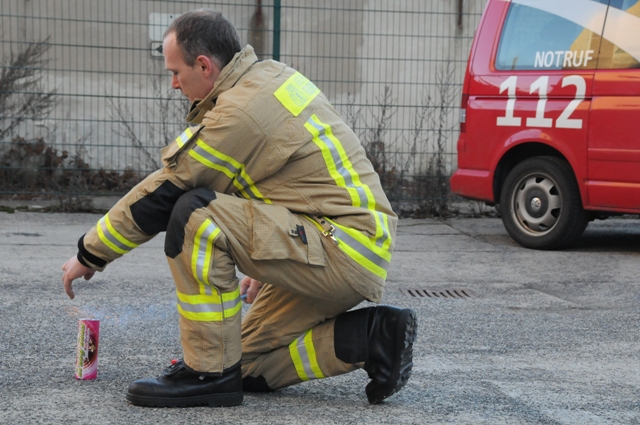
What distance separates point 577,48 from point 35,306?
4240mm

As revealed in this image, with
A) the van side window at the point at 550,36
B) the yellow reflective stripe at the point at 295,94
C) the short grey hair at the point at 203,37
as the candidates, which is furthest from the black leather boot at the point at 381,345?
the van side window at the point at 550,36

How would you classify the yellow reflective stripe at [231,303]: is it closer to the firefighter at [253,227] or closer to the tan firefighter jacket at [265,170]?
the firefighter at [253,227]

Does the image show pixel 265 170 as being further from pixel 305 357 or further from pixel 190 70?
pixel 305 357

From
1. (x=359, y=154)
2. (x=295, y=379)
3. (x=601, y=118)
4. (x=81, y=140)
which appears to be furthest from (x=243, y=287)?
(x=81, y=140)

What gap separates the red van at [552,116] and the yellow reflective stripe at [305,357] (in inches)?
156

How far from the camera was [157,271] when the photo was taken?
587 centimetres

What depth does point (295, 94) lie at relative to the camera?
3123 mm

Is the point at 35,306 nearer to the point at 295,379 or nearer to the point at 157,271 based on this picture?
the point at 157,271

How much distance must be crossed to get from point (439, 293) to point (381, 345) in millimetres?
2397

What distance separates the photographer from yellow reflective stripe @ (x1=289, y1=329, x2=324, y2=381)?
3240 millimetres

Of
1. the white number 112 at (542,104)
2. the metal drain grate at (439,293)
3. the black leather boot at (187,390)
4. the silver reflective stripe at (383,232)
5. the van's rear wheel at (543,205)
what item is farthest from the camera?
the van's rear wheel at (543,205)

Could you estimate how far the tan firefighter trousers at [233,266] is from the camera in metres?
2.96

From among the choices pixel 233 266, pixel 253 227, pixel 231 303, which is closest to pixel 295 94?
pixel 253 227

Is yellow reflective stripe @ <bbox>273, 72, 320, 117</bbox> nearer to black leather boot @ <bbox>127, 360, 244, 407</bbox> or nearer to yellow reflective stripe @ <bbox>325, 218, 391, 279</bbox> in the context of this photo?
yellow reflective stripe @ <bbox>325, 218, 391, 279</bbox>
